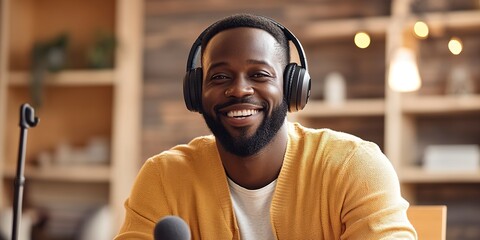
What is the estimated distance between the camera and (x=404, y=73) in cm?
423

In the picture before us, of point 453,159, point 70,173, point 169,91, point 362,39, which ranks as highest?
Result: point 362,39

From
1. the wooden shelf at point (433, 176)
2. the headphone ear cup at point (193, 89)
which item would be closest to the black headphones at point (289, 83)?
the headphone ear cup at point (193, 89)

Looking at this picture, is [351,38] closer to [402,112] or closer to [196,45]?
[402,112]

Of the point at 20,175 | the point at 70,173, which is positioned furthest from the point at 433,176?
the point at 20,175

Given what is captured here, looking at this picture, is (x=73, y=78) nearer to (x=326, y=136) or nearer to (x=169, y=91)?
(x=169, y=91)

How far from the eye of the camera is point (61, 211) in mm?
5828

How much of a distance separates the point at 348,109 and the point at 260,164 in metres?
3.16

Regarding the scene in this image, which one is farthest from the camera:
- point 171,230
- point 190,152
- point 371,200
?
point 190,152

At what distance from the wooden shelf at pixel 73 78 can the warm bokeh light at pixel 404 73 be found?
2.33 metres

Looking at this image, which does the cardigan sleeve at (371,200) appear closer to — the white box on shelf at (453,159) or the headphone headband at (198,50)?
the headphone headband at (198,50)

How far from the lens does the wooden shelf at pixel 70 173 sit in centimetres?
596

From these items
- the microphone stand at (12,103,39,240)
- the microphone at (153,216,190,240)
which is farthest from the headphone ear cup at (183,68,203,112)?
the microphone at (153,216,190,240)

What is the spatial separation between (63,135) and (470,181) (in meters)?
3.05

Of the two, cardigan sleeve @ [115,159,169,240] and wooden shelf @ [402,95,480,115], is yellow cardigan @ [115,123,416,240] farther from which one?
wooden shelf @ [402,95,480,115]
